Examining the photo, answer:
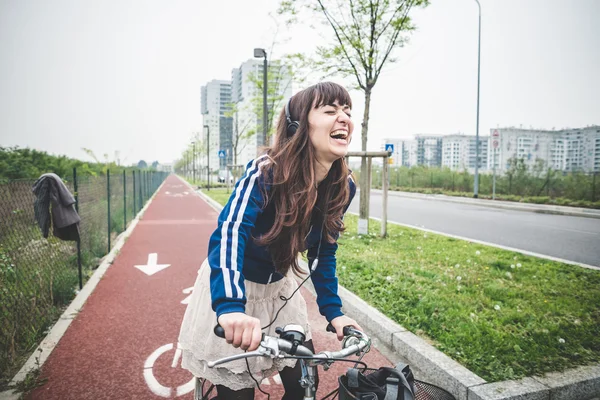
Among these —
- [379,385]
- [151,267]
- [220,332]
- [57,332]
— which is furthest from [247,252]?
[151,267]

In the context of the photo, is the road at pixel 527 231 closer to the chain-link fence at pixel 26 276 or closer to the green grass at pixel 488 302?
the green grass at pixel 488 302

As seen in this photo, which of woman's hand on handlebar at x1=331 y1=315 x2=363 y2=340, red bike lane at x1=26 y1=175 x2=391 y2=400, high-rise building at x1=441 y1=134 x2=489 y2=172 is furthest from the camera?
high-rise building at x1=441 y1=134 x2=489 y2=172

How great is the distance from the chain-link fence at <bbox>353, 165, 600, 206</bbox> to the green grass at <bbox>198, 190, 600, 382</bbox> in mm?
16348

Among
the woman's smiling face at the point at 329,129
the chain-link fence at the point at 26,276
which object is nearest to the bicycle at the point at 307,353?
the woman's smiling face at the point at 329,129

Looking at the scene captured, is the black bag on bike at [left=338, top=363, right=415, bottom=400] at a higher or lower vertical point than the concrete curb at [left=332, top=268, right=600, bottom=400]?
higher

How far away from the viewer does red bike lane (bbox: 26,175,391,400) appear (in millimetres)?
3172

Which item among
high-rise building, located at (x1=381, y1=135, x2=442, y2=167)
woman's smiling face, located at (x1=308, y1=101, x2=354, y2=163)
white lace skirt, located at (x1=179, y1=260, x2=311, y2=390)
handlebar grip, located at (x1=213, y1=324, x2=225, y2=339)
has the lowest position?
white lace skirt, located at (x1=179, y1=260, x2=311, y2=390)

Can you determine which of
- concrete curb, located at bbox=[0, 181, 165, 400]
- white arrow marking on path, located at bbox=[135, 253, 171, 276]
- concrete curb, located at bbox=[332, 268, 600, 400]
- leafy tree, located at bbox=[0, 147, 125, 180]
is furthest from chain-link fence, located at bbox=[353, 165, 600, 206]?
concrete curb, located at bbox=[332, 268, 600, 400]

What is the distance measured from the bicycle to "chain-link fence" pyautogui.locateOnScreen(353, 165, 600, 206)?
873 inches

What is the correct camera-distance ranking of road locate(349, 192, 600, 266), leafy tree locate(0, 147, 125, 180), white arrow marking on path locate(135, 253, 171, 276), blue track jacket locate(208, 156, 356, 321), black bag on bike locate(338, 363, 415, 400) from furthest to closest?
leafy tree locate(0, 147, 125, 180) < road locate(349, 192, 600, 266) < white arrow marking on path locate(135, 253, 171, 276) < blue track jacket locate(208, 156, 356, 321) < black bag on bike locate(338, 363, 415, 400)

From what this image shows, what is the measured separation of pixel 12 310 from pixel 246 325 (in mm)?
3662

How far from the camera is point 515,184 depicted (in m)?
23.7

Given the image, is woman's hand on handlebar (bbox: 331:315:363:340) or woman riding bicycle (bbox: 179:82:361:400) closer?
woman riding bicycle (bbox: 179:82:361:400)

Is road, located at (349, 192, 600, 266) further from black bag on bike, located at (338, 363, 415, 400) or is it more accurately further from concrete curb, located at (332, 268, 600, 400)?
black bag on bike, located at (338, 363, 415, 400)
